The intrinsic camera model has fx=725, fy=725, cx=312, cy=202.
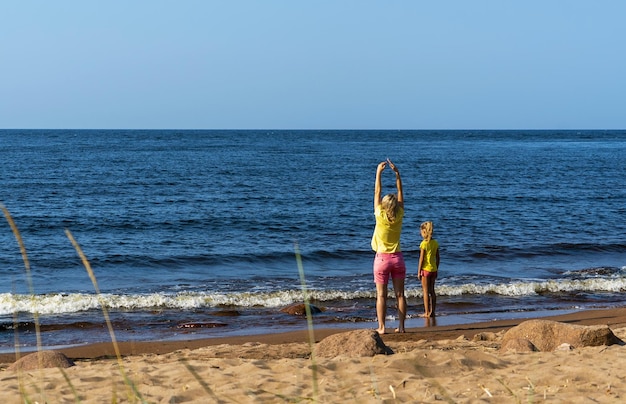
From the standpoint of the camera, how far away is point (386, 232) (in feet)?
27.9

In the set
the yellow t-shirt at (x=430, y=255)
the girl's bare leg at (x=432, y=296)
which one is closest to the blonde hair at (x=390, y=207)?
the yellow t-shirt at (x=430, y=255)

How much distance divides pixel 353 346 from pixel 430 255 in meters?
3.54

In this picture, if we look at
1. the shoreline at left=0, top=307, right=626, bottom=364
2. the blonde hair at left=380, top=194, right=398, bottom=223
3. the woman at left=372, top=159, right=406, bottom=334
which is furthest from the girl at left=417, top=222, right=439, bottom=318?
the blonde hair at left=380, top=194, right=398, bottom=223

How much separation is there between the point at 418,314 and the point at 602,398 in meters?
6.55

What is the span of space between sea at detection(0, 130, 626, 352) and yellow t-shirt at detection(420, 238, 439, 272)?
37.1 inches

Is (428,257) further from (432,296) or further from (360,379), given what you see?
(360,379)

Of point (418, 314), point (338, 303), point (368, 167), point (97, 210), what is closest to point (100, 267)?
point (338, 303)

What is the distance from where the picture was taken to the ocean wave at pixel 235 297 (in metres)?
12.3

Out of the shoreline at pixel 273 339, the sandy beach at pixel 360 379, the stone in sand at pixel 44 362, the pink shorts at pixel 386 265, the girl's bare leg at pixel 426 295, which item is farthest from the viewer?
the girl's bare leg at pixel 426 295

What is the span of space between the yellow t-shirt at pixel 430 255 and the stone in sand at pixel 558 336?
2399mm

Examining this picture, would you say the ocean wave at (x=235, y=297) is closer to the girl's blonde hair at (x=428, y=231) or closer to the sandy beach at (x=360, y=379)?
the girl's blonde hair at (x=428, y=231)

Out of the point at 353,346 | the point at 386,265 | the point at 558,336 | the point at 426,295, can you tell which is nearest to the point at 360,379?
the point at 353,346

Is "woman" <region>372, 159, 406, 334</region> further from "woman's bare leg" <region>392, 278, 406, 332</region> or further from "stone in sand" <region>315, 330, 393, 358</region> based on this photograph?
"stone in sand" <region>315, 330, 393, 358</region>

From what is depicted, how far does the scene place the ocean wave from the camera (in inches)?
483
